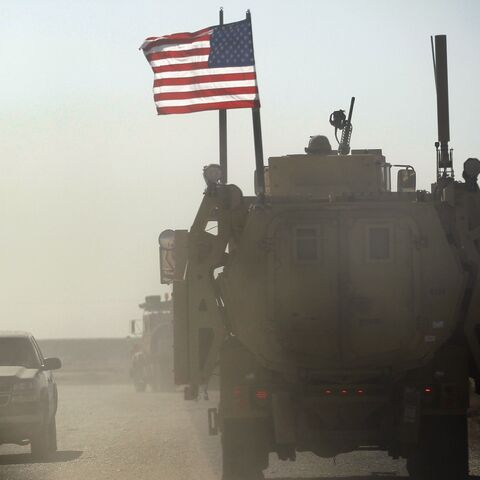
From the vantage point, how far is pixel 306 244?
47.6 ft

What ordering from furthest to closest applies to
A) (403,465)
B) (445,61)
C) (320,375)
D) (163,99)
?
(163,99) → (403,465) → (445,61) → (320,375)

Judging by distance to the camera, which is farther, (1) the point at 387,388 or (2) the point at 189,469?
(2) the point at 189,469

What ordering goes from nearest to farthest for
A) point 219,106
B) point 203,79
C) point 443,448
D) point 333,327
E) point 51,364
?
point 333,327, point 443,448, point 219,106, point 203,79, point 51,364

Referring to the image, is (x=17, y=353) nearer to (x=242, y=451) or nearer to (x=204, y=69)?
(x=204, y=69)

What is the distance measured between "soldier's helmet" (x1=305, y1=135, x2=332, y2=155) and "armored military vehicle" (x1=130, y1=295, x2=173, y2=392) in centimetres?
2794

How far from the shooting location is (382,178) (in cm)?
1764

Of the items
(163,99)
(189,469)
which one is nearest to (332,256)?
(189,469)

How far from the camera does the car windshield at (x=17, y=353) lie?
21.6m

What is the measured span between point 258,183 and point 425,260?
137 inches

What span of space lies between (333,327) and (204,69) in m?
6.33

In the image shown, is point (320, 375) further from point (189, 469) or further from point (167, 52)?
point (167, 52)

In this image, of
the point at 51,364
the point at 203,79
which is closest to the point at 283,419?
the point at 203,79


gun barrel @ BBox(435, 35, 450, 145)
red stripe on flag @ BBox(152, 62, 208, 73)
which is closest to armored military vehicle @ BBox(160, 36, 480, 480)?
gun barrel @ BBox(435, 35, 450, 145)

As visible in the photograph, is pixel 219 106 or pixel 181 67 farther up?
pixel 181 67
